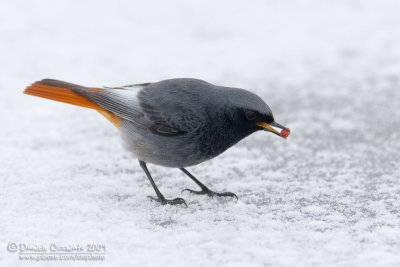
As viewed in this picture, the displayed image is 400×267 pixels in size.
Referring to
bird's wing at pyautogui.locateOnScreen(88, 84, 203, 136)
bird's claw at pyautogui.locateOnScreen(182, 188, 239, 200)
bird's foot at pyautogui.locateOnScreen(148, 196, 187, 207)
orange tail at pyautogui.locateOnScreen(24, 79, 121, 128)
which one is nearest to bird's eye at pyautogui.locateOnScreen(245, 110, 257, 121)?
bird's wing at pyautogui.locateOnScreen(88, 84, 203, 136)

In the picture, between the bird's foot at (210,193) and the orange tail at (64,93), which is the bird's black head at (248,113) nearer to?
the bird's foot at (210,193)

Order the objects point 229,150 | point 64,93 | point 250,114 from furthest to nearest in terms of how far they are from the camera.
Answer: point 229,150 → point 64,93 → point 250,114

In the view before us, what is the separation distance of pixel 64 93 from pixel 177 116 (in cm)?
105

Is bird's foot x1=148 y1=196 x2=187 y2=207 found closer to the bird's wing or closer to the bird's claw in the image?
the bird's claw

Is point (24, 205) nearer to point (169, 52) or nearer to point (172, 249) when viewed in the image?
point (172, 249)

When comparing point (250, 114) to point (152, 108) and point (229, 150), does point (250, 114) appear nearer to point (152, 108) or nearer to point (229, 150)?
Result: point (152, 108)

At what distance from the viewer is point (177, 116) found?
13.8 ft

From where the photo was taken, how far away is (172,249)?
3.39 meters

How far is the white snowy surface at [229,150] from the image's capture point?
139 inches

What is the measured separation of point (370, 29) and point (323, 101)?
226 centimetres

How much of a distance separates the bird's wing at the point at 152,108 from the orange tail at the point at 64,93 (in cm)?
8

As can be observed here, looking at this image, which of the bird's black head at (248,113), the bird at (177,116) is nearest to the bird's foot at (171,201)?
the bird at (177,116)

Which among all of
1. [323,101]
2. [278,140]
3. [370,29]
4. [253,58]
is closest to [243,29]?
[253,58]

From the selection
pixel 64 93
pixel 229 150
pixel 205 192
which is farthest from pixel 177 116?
pixel 229 150
